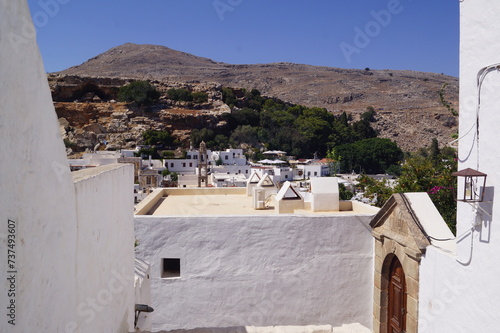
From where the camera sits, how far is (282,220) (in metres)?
7.85

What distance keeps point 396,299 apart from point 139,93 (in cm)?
6020

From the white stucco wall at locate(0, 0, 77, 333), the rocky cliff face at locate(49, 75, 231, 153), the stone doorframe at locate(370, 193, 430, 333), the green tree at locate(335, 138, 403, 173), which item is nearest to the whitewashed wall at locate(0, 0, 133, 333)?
the white stucco wall at locate(0, 0, 77, 333)

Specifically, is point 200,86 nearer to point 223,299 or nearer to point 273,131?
point 273,131

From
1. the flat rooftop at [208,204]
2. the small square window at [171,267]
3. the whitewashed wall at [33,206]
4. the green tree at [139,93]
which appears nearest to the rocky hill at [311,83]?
the green tree at [139,93]

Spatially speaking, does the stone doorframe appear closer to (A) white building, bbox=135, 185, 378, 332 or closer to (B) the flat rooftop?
(A) white building, bbox=135, 185, 378, 332

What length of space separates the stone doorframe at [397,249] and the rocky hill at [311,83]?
5810cm

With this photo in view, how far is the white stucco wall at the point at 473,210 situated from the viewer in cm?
429

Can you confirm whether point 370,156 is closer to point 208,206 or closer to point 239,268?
point 208,206

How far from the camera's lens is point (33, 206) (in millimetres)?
2035

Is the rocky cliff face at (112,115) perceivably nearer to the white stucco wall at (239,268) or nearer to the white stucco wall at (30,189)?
the white stucco wall at (239,268)

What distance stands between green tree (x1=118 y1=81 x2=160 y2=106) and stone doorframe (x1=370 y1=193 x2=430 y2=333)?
58674mm

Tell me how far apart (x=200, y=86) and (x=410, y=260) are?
6832 centimetres

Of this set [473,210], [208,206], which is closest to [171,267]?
[208,206]

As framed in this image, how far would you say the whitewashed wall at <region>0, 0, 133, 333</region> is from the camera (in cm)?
179
